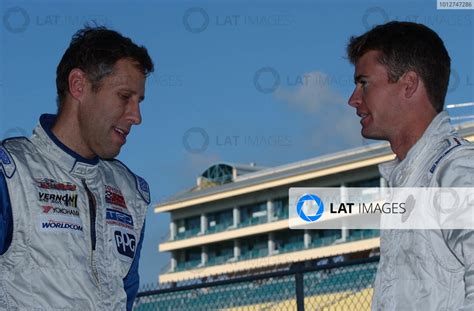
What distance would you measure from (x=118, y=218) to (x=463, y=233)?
1398 millimetres

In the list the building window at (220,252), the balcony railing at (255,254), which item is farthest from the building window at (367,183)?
the building window at (220,252)

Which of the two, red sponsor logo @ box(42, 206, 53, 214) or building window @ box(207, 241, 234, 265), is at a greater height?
red sponsor logo @ box(42, 206, 53, 214)

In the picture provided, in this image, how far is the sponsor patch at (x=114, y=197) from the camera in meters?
3.87

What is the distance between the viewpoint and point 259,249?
71.1m

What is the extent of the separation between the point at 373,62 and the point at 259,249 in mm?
68008

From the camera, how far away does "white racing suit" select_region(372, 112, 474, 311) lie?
9.85 feet

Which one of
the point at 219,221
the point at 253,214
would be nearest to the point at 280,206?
the point at 253,214

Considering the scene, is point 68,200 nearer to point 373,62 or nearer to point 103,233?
point 103,233

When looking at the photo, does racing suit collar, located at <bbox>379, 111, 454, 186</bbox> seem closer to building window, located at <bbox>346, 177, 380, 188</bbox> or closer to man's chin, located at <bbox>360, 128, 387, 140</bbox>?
man's chin, located at <bbox>360, 128, 387, 140</bbox>

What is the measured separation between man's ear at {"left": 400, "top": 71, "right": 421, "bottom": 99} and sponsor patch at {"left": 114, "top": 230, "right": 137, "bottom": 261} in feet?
3.87

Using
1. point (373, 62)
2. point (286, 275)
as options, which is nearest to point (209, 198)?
point (286, 275)

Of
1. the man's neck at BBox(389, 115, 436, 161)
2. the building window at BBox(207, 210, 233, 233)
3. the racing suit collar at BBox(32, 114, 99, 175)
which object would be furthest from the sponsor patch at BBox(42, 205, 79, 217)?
the building window at BBox(207, 210, 233, 233)

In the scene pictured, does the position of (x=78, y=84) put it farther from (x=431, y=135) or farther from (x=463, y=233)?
(x=463, y=233)

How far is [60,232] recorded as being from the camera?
11.8 ft
